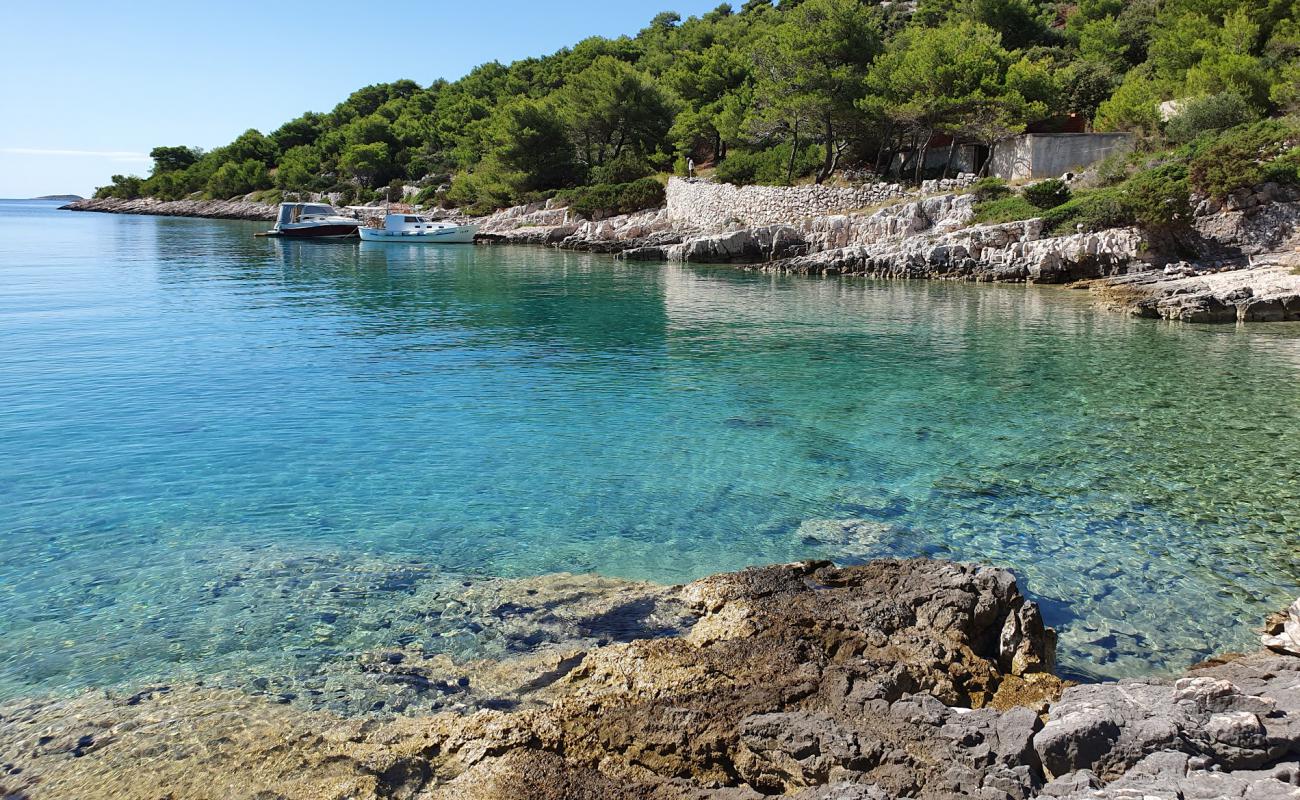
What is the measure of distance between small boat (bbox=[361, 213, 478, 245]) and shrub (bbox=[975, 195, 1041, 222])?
3739 centimetres

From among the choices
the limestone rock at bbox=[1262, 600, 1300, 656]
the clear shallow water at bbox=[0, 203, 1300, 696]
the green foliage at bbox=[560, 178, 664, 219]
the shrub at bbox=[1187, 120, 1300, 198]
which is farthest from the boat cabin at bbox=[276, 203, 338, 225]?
the limestone rock at bbox=[1262, 600, 1300, 656]

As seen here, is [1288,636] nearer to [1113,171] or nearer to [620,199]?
[1113,171]

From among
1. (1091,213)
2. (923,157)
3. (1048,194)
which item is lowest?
(1091,213)

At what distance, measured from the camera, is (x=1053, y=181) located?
36.0m

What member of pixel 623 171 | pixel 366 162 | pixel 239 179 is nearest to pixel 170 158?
pixel 239 179

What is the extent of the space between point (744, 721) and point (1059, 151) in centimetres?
4304

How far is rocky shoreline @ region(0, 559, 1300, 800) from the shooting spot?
4160 millimetres

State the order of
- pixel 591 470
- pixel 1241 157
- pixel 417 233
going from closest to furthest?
pixel 591 470
pixel 1241 157
pixel 417 233

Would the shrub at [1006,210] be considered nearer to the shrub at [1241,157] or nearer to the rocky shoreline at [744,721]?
the shrub at [1241,157]

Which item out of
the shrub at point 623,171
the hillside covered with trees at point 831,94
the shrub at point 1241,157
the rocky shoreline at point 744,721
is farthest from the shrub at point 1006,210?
the rocky shoreline at point 744,721

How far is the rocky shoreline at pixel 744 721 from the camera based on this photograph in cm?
416

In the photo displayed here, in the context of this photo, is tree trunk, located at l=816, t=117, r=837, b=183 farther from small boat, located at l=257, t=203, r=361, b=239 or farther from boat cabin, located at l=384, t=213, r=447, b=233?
small boat, located at l=257, t=203, r=361, b=239

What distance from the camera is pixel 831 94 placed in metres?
44.5

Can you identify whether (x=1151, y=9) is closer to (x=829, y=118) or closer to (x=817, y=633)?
(x=829, y=118)
